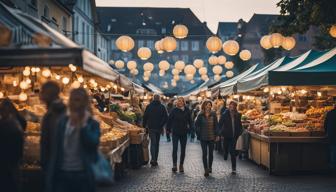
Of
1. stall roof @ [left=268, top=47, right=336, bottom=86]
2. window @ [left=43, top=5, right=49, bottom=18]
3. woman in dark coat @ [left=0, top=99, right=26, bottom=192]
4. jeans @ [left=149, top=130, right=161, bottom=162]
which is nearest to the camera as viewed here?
woman in dark coat @ [left=0, top=99, right=26, bottom=192]

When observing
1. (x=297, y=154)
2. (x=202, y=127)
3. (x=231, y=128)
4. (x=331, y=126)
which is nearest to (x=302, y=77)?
(x=331, y=126)

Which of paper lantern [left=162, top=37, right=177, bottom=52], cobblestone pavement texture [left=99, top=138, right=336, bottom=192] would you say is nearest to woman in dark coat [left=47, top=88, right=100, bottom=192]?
cobblestone pavement texture [left=99, top=138, right=336, bottom=192]

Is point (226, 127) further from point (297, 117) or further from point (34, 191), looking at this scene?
point (34, 191)

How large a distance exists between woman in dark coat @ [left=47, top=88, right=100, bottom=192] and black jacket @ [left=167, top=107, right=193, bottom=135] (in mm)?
8896

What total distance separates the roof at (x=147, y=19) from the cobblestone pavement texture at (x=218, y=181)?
280 ft

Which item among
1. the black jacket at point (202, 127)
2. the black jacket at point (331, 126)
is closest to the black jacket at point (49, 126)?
the black jacket at point (202, 127)

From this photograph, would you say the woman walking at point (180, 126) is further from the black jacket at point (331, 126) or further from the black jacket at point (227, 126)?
the black jacket at point (331, 126)

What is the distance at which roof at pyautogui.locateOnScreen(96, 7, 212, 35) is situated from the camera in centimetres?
10138

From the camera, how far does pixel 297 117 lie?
53.5 ft

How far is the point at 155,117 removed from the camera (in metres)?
16.8

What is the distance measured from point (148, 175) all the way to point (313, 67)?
16.8 ft

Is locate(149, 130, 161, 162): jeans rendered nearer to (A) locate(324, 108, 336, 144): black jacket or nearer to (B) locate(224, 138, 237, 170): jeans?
(B) locate(224, 138, 237, 170): jeans

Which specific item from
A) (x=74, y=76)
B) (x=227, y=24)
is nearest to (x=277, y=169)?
(x=74, y=76)

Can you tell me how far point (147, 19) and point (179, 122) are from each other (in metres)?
89.5
